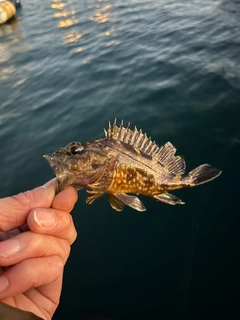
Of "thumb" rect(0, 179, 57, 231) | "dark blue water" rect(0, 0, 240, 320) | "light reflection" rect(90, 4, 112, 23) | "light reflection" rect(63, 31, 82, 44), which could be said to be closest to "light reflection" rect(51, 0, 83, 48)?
"light reflection" rect(63, 31, 82, 44)

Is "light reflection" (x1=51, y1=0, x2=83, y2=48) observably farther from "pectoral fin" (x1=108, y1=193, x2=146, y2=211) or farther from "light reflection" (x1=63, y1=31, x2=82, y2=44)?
"pectoral fin" (x1=108, y1=193, x2=146, y2=211)

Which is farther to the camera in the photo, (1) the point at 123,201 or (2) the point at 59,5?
(2) the point at 59,5

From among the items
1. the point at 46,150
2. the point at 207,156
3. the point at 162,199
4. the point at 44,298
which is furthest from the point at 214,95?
the point at 44,298

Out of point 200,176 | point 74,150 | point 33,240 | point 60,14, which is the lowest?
point 200,176

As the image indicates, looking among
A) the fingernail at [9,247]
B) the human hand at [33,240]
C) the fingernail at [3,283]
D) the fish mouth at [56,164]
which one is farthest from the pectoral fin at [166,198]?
the fingernail at [3,283]

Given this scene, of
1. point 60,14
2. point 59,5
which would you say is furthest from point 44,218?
point 59,5

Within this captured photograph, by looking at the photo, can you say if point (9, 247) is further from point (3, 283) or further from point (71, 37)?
point (71, 37)
